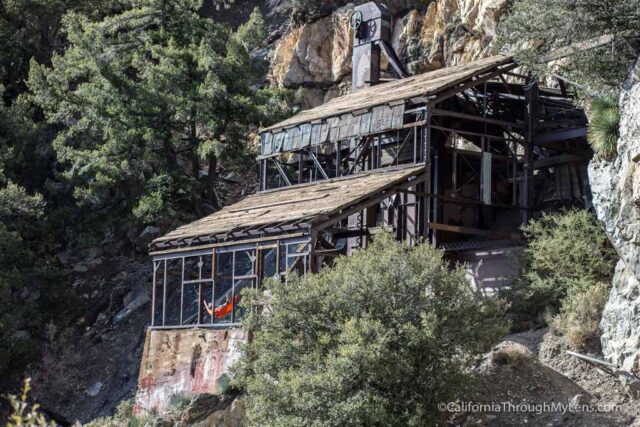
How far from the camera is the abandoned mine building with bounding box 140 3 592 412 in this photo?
28891 mm

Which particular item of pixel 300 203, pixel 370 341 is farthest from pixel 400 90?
pixel 370 341

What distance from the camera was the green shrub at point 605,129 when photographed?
23125mm

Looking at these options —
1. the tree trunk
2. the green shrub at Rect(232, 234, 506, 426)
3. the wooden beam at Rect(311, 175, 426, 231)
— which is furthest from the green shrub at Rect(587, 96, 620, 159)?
the tree trunk

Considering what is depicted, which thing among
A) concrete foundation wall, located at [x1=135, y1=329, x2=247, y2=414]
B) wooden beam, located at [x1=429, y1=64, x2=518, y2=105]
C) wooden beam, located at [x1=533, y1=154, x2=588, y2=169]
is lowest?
concrete foundation wall, located at [x1=135, y1=329, x2=247, y2=414]

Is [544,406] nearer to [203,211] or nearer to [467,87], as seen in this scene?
[467,87]

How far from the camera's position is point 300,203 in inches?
1177

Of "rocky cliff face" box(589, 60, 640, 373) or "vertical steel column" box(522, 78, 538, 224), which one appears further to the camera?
"vertical steel column" box(522, 78, 538, 224)

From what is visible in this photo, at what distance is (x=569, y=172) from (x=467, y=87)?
5760mm

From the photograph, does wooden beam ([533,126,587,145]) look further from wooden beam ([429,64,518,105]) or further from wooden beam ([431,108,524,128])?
wooden beam ([429,64,518,105])

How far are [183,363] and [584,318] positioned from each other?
37.0 ft

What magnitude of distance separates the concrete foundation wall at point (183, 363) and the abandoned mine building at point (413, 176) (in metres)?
0.40

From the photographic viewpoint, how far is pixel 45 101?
140 feet

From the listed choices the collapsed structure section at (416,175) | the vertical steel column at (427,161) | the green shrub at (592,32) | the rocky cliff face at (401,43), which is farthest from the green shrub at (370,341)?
the rocky cliff face at (401,43)

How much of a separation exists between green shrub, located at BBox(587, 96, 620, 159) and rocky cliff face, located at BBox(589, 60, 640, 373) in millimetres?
395
